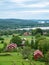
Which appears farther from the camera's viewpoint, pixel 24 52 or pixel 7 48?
pixel 7 48

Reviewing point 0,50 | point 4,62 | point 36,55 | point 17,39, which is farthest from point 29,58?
point 17,39

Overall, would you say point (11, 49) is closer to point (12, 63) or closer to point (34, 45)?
point (34, 45)

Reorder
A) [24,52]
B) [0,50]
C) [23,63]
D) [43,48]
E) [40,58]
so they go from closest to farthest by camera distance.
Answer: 1. [23,63]
2. [40,58]
3. [24,52]
4. [43,48]
5. [0,50]

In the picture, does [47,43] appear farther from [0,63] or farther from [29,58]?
[0,63]

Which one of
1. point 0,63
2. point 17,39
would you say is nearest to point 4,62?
point 0,63

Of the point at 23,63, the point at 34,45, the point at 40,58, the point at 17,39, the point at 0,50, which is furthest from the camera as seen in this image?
the point at 17,39

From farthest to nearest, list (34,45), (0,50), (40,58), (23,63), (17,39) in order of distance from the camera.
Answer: (17,39) < (34,45) < (0,50) < (40,58) < (23,63)

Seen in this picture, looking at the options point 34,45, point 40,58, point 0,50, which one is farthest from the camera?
point 34,45

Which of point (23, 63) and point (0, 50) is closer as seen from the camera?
point (23, 63)
